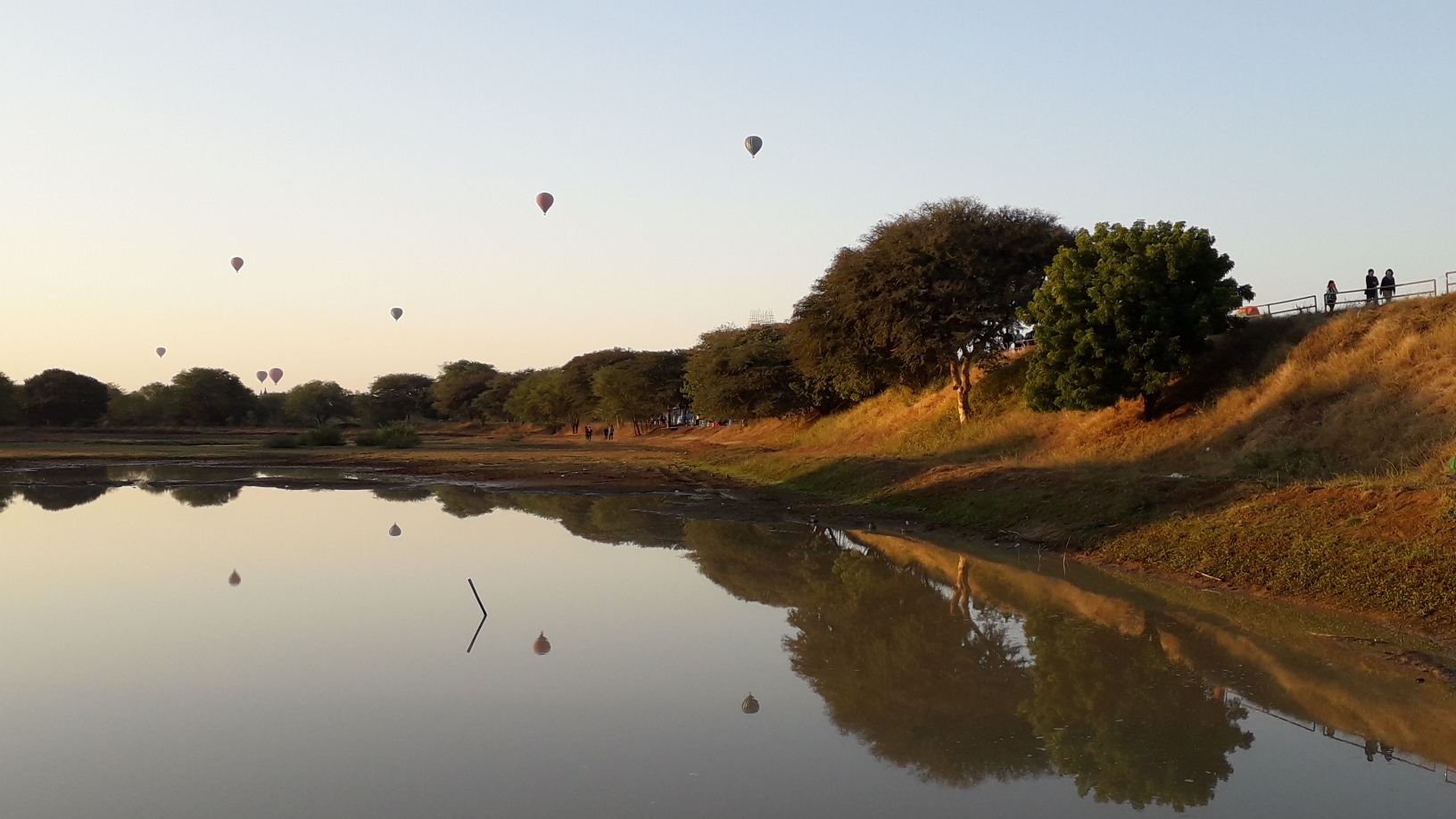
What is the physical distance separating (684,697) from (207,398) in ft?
409

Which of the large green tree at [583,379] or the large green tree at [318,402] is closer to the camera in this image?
the large green tree at [583,379]

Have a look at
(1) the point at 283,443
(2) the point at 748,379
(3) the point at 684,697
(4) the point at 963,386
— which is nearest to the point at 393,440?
(1) the point at 283,443

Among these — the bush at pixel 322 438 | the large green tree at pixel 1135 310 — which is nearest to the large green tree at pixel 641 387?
the bush at pixel 322 438

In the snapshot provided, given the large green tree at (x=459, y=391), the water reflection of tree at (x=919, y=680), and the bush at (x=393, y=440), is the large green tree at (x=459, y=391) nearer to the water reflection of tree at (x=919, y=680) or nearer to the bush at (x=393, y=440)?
the bush at (x=393, y=440)

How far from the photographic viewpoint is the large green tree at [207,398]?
120438mm

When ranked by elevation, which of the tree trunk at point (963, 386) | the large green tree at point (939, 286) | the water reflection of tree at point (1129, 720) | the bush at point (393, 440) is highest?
the large green tree at point (939, 286)

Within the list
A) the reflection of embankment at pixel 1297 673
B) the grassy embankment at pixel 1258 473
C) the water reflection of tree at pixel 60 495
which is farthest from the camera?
the water reflection of tree at pixel 60 495

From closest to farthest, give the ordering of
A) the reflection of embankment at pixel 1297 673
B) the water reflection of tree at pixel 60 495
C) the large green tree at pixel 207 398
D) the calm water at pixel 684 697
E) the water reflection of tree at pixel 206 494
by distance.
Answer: the calm water at pixel 684 697
the reflection of embankment at pixel 1297 673
the water reflection of tree at pixel 60 495
the water reflection of tree at pixel 206 494
the large green tree at pixel 207 398

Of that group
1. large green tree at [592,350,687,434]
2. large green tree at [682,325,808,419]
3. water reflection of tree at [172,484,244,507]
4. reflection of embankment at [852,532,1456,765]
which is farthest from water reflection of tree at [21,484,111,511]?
large green tree at [592,350,687,434]

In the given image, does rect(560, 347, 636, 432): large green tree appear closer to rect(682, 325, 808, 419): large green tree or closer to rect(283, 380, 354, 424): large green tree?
rect(682, 325, 808, 419): large green tree

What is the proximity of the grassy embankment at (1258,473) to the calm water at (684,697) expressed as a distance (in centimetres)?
162

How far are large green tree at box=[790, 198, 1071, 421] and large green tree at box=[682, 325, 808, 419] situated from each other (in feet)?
59.9

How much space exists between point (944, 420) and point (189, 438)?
71437mm

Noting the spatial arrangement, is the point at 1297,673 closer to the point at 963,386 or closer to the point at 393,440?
the point at 963,386
